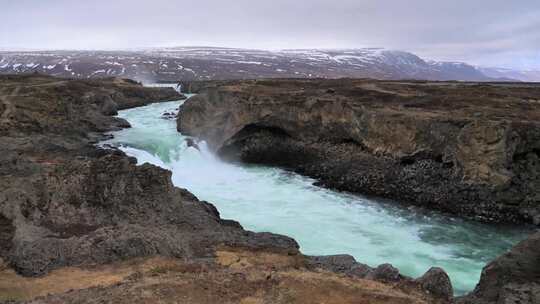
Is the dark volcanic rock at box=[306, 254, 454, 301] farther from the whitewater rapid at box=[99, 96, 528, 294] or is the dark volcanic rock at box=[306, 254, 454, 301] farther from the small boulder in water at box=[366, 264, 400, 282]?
the whitewater rapid at box=[99, 96, 528, 294]

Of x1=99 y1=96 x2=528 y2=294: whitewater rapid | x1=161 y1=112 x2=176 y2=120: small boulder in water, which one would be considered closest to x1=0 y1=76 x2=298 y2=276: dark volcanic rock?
x1=99 y1=96 x2=528 y2=294: whitewater rapid

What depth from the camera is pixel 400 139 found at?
107 ft

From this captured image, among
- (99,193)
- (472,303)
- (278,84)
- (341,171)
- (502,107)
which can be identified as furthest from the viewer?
(278,84)

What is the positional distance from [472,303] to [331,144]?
25045 millimetres

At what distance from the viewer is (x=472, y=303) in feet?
40.1

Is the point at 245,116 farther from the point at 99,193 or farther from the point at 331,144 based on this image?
the point at 99,193

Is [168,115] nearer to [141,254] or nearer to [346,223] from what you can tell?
[346,223]

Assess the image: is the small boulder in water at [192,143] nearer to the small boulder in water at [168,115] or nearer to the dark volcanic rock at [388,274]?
the small boulder in water at [168,115]

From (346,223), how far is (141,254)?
12.9 m

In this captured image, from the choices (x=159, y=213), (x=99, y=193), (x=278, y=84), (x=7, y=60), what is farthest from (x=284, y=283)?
(x=7, y=60)

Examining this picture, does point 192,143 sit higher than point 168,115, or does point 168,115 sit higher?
point 168,115

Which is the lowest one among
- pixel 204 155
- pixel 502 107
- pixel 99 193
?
pixel 204 155

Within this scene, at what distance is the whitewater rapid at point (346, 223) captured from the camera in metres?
20.5

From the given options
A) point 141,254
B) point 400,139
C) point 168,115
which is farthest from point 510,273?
point 168,115
